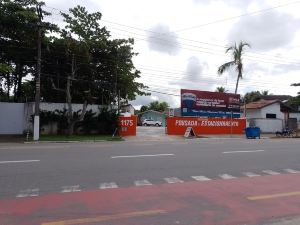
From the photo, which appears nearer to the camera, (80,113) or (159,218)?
(159,218)

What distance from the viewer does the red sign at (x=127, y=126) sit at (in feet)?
116

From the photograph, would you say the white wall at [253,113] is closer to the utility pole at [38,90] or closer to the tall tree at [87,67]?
the tall tree at [87,67]

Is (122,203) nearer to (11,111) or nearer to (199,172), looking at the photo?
(199,172)

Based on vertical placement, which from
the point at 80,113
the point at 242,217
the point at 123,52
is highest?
the point at 123,52

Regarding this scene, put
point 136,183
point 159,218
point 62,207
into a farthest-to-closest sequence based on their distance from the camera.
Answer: point 136,183, point 62,207, point 159,218

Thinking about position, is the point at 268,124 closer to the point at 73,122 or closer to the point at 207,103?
the point at 207,103

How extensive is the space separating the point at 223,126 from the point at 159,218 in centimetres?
3346

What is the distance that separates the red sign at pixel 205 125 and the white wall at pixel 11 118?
1289 cm

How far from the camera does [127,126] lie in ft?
116

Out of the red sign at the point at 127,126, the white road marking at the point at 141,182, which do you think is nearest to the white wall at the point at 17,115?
the red sign at the point at 127,126

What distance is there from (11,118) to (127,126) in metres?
9.91

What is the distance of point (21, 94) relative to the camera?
41312 millimetres

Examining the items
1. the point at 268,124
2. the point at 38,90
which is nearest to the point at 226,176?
the point at 38,90

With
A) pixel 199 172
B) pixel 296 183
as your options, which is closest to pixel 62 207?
pixel 199 172
